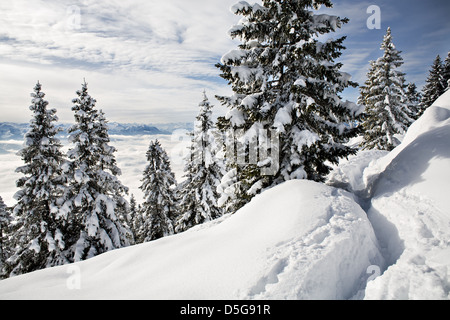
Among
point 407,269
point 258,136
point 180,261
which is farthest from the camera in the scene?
point 258,136

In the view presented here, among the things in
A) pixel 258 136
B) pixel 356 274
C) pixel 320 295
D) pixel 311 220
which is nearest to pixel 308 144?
pixel 258 136

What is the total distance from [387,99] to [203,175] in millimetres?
21036

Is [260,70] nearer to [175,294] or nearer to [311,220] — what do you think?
[311,220]

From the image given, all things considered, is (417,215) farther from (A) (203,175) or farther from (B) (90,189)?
(B) (90,189)

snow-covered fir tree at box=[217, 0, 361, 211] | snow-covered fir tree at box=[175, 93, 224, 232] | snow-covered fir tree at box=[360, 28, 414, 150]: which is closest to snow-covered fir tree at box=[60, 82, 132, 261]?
snow-covered fir tree at box=[175, 93, 224, 232]

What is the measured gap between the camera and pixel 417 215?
18.3ft

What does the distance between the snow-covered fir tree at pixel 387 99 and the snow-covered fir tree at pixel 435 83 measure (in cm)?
1396

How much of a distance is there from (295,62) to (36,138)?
55.1 ft

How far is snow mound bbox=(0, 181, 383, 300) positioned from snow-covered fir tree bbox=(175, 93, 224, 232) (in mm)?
12576

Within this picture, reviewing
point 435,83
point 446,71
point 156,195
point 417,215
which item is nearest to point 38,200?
point 156,195

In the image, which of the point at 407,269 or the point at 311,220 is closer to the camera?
the point at 407,269

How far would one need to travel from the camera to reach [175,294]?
400cm

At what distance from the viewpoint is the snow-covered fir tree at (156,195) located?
2358 cm

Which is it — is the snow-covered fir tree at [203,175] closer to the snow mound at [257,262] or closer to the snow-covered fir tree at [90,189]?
the snow-covered fir tree at [90,189]
